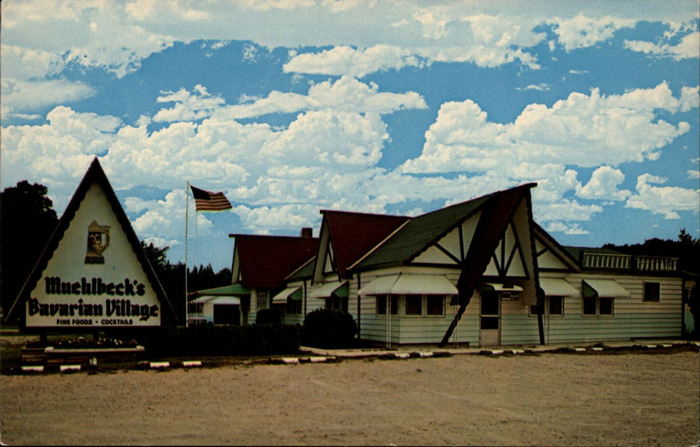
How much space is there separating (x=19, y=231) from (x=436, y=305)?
969 inches

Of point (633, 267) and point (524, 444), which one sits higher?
point (633, 267)

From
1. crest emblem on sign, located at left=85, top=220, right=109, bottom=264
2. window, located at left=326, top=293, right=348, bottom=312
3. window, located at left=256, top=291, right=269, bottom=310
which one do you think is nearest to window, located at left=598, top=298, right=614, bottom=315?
window, located at left=326, top=293, right=348, bottom=312

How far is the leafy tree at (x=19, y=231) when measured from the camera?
3769 cm

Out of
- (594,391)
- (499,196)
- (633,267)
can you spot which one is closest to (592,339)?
(633,267)

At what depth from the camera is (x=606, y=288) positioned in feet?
96.9

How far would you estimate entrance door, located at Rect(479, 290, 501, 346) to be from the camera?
26.9 meters

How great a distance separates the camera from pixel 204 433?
29.3 ft

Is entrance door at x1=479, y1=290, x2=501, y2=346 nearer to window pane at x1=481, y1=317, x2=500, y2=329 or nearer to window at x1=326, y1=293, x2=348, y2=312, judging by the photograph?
window pane at x1=481, y1=317, x2=500, y2=329

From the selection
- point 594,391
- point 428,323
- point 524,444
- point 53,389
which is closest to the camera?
point 524,444

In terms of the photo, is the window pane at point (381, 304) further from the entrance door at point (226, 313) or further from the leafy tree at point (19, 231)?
the entrance door at point (226, 313)

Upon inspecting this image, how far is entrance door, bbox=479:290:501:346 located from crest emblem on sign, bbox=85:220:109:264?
14389 mm

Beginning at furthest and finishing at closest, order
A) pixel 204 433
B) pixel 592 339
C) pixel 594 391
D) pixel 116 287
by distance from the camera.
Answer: pixel 592 339 < pixel 116 287 < pixel 594 391 < pixel 204 433

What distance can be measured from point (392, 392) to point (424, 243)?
12.6 m

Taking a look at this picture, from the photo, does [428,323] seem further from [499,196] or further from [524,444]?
[524,444]
